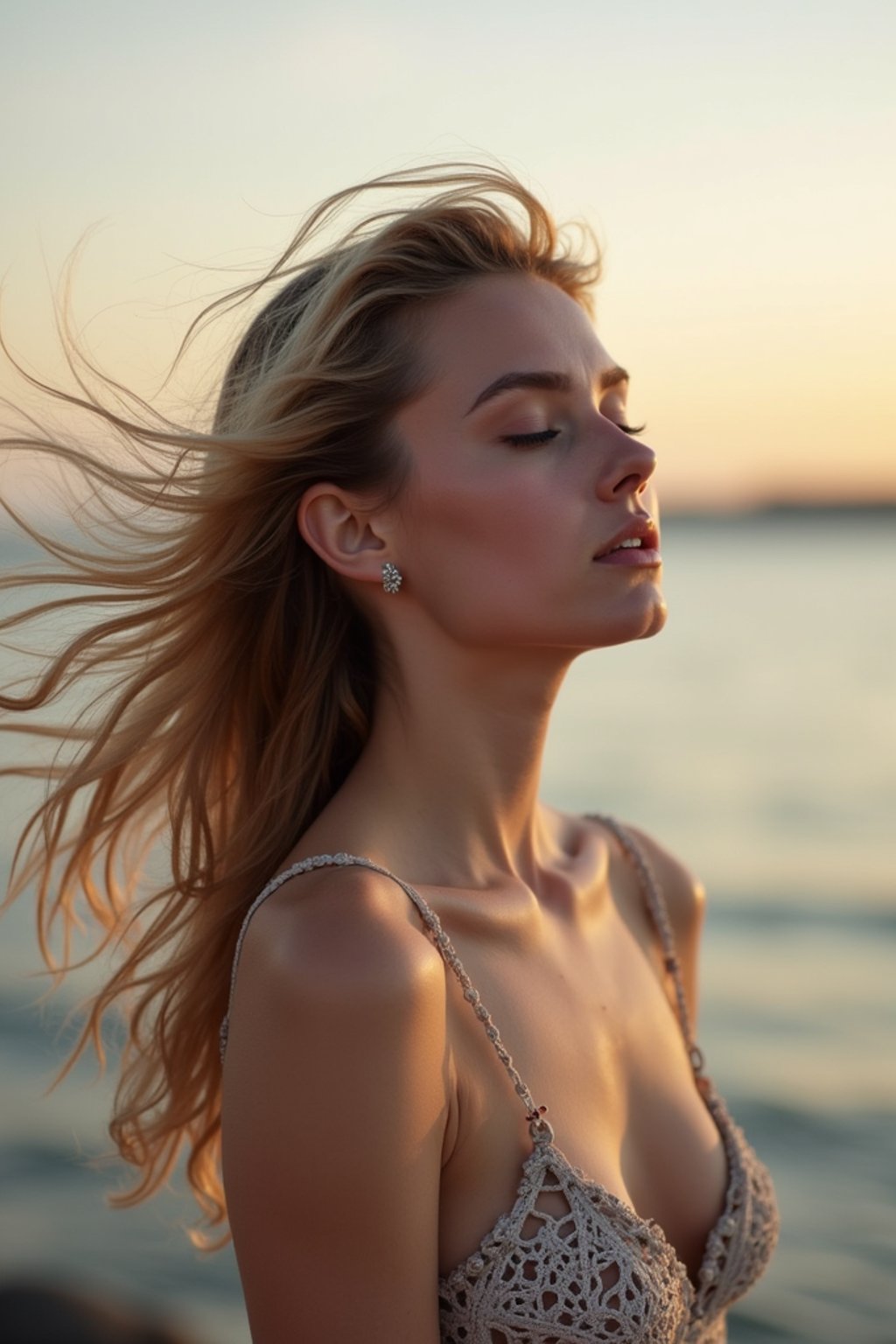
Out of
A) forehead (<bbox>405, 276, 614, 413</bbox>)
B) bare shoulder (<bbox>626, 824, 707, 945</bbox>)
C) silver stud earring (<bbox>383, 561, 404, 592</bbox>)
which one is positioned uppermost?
forehead (<bbox>405, 276, 614, 413</bbox>)

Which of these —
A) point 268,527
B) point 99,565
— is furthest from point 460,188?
point 99,565

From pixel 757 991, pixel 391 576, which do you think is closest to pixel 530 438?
pixel 391 576

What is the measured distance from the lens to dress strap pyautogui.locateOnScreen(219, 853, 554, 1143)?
2012 mm

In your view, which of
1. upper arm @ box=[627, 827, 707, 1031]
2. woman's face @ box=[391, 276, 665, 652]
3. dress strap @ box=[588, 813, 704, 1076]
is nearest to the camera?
woman's face @ box=[391, 276, 665, 652]

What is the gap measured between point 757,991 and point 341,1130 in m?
5.49

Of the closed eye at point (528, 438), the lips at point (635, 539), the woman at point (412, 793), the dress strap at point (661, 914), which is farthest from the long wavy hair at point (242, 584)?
the dress strap at point (661, 914)

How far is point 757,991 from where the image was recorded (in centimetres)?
700

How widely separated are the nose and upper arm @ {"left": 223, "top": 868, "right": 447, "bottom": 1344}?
2.28 ft

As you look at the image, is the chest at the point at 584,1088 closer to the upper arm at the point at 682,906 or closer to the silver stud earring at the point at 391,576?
the upper arm at the point at 682,906

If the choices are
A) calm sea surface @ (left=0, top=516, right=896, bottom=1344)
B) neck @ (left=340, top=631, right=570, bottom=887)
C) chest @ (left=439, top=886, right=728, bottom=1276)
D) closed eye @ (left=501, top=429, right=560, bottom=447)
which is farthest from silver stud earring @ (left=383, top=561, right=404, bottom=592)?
calm sea surface @ (left=0, top=516, right=896, bottom=1344)

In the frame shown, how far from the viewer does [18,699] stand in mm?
2463

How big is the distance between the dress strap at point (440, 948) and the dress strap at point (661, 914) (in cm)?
60

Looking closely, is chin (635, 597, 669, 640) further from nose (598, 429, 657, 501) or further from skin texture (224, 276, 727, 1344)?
nose (598, 429, 657, 501)

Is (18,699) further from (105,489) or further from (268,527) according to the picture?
(268,527)
